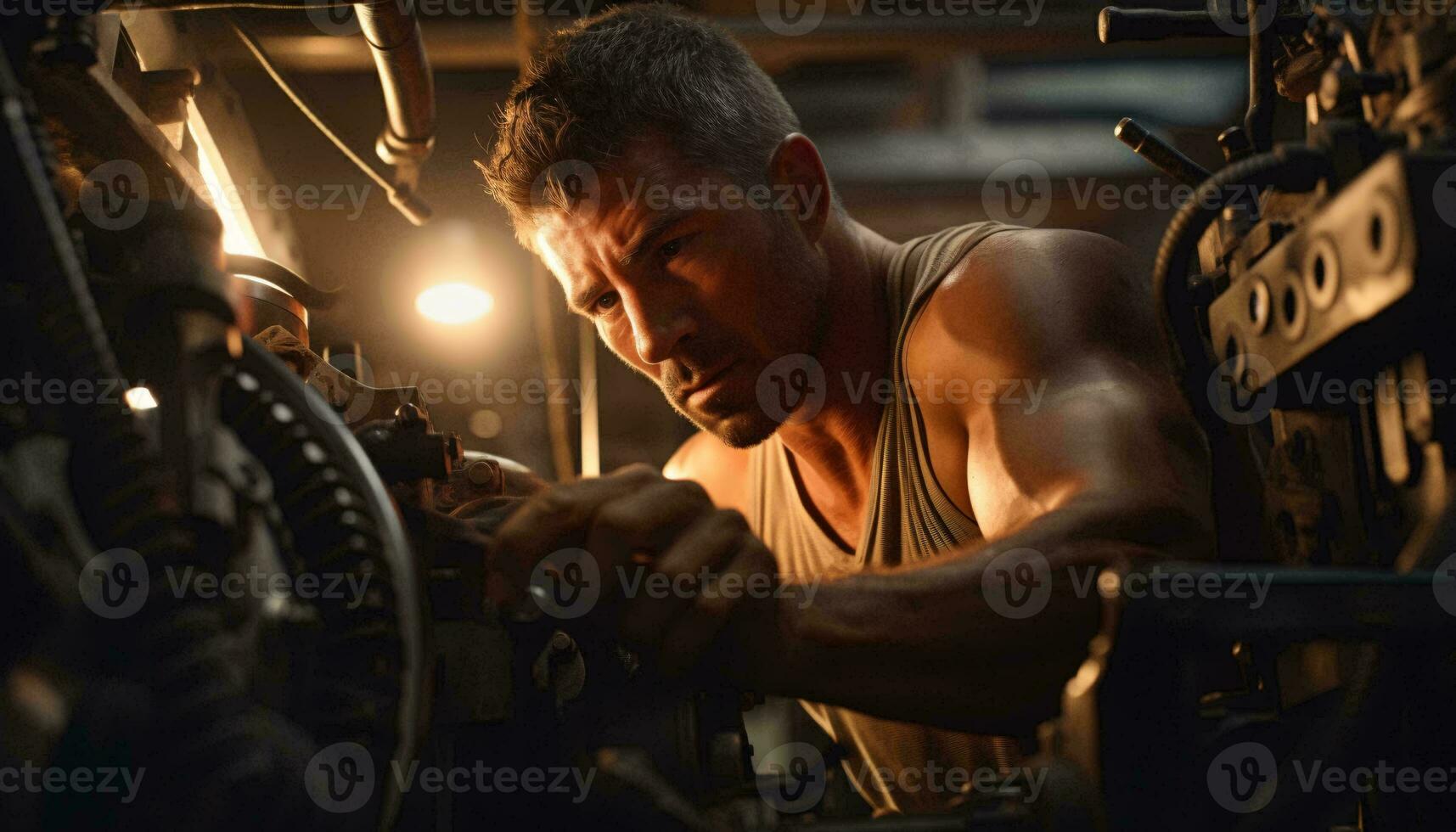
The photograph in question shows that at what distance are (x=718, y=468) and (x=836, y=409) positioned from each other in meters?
0.66

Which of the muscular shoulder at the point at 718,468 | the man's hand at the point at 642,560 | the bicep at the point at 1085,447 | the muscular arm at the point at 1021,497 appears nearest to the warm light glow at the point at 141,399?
the man's hand at the point at 642,560

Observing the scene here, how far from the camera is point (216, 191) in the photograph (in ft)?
4.99

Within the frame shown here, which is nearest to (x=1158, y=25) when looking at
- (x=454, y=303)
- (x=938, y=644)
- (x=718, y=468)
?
(x=938, y=644)

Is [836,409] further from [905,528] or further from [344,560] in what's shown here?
[344,560]

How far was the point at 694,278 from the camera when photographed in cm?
152

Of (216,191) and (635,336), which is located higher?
(216,191)

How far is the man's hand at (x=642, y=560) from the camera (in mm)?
738

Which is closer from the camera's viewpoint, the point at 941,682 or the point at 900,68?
the point at 941,682

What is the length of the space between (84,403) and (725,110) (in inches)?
49.0

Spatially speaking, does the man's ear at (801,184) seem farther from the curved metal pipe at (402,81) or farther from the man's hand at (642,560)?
the man's hand at (642,560)

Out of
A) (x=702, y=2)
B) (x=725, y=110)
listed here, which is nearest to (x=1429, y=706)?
(x=725, y=110)

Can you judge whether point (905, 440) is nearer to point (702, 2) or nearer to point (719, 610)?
point (719, 610)

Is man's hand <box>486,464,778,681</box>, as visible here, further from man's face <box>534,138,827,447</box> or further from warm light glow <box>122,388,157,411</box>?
man's face <box>534,138,827,447</box>

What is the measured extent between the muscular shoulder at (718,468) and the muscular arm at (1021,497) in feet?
2.85
